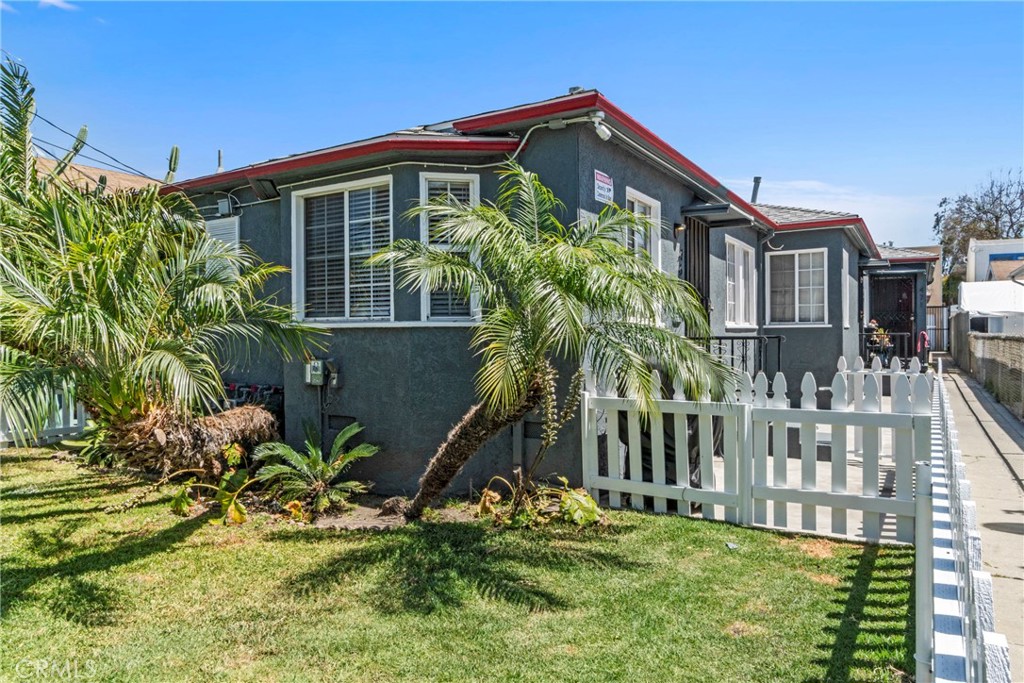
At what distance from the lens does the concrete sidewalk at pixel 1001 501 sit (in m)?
3.38

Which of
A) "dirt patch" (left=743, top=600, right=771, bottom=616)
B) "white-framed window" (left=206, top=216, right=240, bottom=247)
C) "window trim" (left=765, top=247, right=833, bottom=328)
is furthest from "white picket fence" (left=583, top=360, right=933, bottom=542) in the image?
"window trim" (left=765, top=247, right=833, bottom=328)

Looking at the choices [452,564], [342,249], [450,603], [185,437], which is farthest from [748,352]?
[185,437]

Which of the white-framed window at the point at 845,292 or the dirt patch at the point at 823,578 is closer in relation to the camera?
the dirt patch at the point at 823,578

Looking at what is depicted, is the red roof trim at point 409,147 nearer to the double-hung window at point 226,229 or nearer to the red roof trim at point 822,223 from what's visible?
the double-hung window at point 226,229

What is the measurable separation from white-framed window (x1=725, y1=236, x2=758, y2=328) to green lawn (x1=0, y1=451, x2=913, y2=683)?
7527 mm

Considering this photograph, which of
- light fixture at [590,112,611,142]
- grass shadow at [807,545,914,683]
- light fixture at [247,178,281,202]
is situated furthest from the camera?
light fixture at [247,178,281,202]

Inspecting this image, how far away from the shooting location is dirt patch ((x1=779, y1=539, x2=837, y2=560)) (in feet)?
16.7

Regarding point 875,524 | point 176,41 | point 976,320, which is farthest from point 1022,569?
point 976,320

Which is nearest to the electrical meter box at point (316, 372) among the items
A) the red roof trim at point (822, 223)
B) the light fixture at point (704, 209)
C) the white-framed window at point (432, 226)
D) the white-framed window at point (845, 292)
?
the white-framed window at point (432, 226)

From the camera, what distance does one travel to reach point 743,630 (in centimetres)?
385

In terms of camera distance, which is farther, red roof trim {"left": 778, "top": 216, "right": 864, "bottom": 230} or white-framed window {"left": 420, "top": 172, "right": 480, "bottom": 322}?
red roof trim {"left": 778, "top": 216, "right": 864, "bottom": 230}

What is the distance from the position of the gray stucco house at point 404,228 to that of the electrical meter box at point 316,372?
0.16 meters

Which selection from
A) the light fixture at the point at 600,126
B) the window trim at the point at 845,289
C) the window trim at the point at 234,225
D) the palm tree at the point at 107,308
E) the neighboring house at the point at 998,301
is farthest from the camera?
the neighboring house at the point at 998,301

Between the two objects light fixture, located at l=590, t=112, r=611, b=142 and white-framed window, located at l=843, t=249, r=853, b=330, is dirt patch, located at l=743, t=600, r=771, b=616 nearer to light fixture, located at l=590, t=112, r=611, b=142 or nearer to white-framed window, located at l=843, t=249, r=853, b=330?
light fixture, located at l=590, t=112, r=611, b=142
